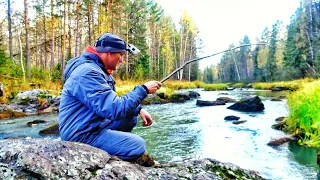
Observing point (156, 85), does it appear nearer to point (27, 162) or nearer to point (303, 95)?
point (27, 162)

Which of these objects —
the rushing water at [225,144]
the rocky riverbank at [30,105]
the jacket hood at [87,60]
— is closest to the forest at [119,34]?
the rocky riverbank at [30,105]

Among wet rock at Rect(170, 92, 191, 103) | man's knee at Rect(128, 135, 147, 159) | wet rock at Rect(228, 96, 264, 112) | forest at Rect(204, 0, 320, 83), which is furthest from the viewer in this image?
forest at Rect(204, 0, 320, 83)

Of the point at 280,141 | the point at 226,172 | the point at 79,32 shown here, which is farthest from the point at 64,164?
the point at 79,32

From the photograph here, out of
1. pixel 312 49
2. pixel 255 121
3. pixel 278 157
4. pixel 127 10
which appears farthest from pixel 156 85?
pixel 312 49

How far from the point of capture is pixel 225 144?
30.0ft

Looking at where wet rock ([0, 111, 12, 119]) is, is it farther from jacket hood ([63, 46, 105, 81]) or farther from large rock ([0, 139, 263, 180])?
large rock ([0, 139, 263, 180])

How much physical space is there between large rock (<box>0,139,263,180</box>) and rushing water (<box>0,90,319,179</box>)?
3902mm

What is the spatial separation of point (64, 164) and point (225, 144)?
24.3 ft

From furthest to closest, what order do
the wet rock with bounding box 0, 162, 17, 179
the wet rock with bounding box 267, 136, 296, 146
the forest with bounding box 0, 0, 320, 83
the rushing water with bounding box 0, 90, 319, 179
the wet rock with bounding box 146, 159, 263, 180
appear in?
the forest with bounding box 0, 0, 320, 83, the wet rock with bounding box 267, 136, 296, 146, the rushing water with bounding box 0, 90, 319, 179, the wet rock with bounding box 146, 159, 263, 180, the wet rock with bounding box 0, 162, 17, 179

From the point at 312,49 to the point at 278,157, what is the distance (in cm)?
3971

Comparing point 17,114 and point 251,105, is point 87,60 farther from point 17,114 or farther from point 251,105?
point 251,105

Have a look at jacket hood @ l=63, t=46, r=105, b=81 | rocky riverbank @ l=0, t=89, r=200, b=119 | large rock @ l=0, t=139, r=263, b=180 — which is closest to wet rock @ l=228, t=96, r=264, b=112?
rocky riverbank @ l=0, t=89, r=200, b=119

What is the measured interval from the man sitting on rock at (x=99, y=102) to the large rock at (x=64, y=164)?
0.70 feet

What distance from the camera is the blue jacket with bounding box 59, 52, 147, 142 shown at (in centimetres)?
260
